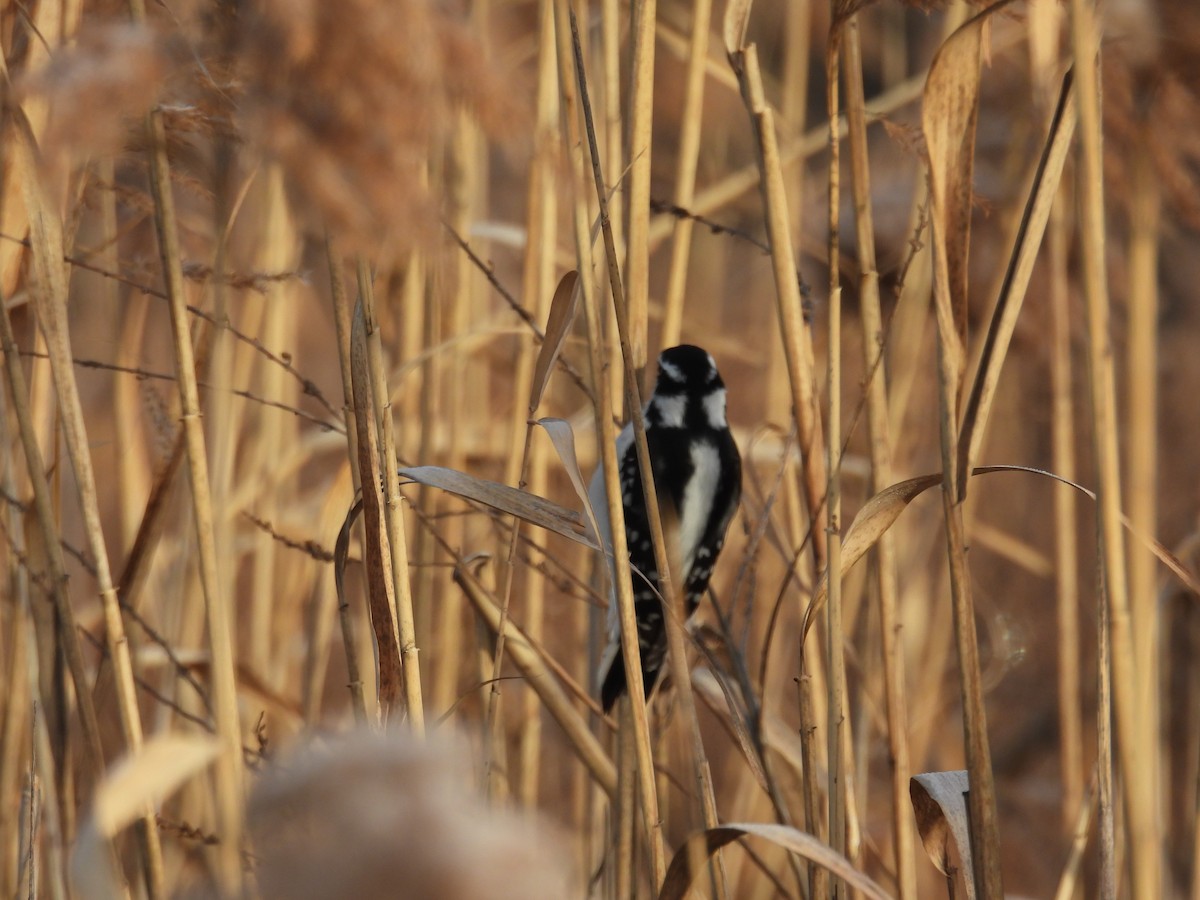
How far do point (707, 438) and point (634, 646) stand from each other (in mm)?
1439

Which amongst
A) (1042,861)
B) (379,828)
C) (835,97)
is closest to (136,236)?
(835,97)

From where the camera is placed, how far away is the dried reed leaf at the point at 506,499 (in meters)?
1.22

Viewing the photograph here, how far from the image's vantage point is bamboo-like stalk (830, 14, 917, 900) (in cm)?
123

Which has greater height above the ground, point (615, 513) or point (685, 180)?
point (685, 180)

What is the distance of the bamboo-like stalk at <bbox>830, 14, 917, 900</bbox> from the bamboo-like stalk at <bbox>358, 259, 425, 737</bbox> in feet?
1.70

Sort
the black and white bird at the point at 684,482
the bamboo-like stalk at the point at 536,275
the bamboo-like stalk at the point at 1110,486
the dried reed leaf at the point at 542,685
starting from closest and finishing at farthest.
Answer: the bamboo-like stalk at the point at 1110,486 < the dried reed leaf at the point at 542,685 < the bamboo-like stalk at the point at 536,275 < the black and white bird at the point at 684,482

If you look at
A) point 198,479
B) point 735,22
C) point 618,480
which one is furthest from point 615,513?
point 735,22

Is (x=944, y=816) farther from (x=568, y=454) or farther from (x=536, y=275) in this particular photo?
(x=536, y=275)

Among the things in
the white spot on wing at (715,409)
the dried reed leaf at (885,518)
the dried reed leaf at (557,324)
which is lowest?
the dried reed leaf at (885,518)

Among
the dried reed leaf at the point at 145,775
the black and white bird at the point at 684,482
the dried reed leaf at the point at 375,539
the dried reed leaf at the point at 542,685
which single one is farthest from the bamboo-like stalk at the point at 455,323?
the dried reed leaf at the point at 145,775

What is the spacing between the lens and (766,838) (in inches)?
37.8

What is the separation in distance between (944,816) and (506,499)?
0.56 m

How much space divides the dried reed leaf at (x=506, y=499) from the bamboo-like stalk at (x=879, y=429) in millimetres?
343

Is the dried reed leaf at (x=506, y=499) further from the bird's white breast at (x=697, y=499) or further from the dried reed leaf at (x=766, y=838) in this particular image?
the bird's white breast at (x=697, y=499)
